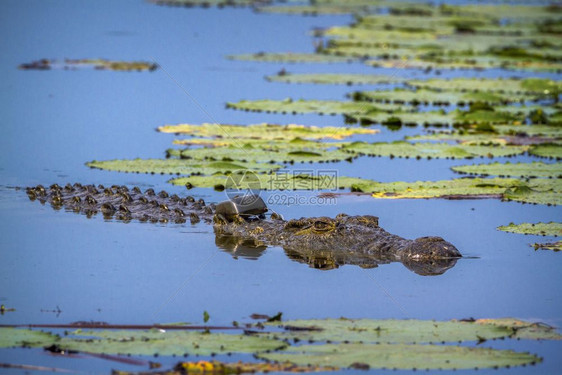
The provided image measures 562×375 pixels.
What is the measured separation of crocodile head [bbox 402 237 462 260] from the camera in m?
9.38

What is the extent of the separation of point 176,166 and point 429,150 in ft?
11.5

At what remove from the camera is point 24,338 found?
6.80 metres

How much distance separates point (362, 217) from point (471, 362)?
11.6ft

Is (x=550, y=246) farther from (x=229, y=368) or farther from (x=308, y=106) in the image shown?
(x=308, y=106)

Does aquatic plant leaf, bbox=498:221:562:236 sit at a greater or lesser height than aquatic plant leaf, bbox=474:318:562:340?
greater

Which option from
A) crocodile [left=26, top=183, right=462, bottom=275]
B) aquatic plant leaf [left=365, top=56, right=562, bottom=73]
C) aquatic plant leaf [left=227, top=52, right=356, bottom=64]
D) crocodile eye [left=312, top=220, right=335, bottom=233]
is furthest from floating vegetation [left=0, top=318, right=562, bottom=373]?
aquatic plant leaf [left=227, top=52, right=356, bottom=64]

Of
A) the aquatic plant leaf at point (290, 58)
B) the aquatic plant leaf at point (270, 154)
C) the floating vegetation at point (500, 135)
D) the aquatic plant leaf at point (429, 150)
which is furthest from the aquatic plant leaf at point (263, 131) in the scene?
the aquatic plant leaf at point (290, 58)

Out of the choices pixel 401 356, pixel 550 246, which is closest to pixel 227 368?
pixel 401 356

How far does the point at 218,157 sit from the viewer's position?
13344 millimetres

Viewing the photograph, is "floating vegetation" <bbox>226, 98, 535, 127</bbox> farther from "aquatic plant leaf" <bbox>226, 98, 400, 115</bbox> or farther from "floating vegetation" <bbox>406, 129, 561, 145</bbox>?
"floating vegetation" <bbox>406, 129, 561, 145</bbox>

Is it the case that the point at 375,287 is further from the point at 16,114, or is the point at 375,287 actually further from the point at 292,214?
the point at 16,114

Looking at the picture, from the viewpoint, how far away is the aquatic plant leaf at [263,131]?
14680mm

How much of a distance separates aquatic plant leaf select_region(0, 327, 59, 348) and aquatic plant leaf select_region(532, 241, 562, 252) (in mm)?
5012

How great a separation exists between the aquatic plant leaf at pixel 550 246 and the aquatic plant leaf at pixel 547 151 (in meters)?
4.23
